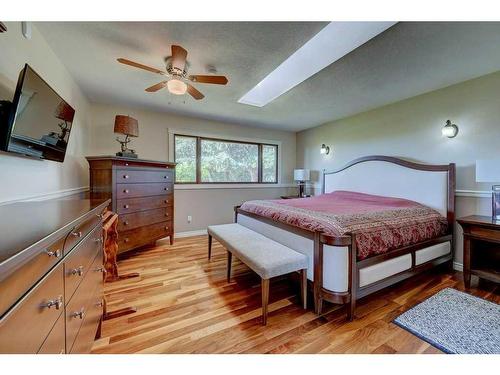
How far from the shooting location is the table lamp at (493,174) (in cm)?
218

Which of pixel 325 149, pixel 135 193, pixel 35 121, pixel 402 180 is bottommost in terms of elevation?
pixel 135 193

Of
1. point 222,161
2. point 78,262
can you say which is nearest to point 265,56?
point 78,262

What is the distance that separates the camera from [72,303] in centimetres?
94

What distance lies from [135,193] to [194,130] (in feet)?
5.95

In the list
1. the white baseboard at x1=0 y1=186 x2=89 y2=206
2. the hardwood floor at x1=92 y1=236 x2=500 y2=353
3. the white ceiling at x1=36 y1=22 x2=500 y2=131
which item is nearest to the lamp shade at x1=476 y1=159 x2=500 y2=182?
the white ceiling at x1=36 y1=22 x2=500 y2=131

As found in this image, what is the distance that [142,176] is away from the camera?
3092 mm

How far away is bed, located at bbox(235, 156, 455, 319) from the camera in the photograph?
1738mm

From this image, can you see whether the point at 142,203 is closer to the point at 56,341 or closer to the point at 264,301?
the point at 264,301

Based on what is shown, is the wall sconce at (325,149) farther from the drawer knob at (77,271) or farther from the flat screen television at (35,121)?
the drawer knob at (77,271)

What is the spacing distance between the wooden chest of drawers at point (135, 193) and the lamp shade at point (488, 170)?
12.7ft

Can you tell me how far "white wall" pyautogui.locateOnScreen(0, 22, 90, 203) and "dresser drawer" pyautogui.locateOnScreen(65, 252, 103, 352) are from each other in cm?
76

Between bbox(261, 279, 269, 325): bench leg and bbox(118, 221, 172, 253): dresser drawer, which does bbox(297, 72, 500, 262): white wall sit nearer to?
bbox(261, 279, 269, 325): bench leg

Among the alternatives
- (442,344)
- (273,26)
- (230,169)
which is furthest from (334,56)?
(230,169)
